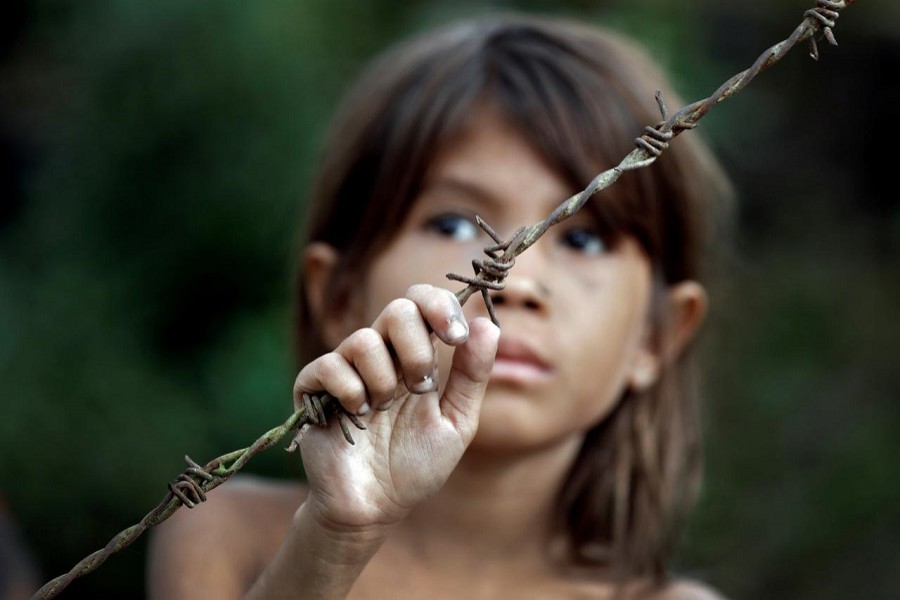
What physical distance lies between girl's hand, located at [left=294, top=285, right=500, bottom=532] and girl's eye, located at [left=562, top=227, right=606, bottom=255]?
0.57 meters

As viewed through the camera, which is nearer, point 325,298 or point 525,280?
point 525,280

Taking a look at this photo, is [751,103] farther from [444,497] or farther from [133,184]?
[444,497]

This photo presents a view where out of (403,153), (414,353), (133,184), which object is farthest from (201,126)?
(414,353)

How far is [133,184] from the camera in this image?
272cm

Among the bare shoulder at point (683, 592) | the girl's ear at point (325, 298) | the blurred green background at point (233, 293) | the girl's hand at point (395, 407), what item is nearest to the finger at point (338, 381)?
the girl's hand at point (395, 407)

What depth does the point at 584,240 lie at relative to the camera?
154 cm

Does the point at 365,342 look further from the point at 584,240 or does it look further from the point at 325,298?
the point at 325,298

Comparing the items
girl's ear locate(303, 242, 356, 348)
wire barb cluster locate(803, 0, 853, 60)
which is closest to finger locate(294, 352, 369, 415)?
wire barb cluster locate(803, 0, 853, 60)

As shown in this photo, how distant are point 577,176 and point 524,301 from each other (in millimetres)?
205

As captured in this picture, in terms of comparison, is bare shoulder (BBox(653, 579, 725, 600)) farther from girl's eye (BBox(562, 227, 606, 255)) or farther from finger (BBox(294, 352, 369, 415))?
finger (BBox(294, 352, 369, 415))

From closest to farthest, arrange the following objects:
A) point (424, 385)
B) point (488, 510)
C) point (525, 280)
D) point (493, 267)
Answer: point (493, 267) < point (424, 385) < point (525, 280) < point (488, 510)

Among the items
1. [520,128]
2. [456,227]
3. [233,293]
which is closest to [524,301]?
[456,227]

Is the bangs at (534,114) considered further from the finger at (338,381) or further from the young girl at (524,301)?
the finger at (338,381)

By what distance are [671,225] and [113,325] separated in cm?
144
